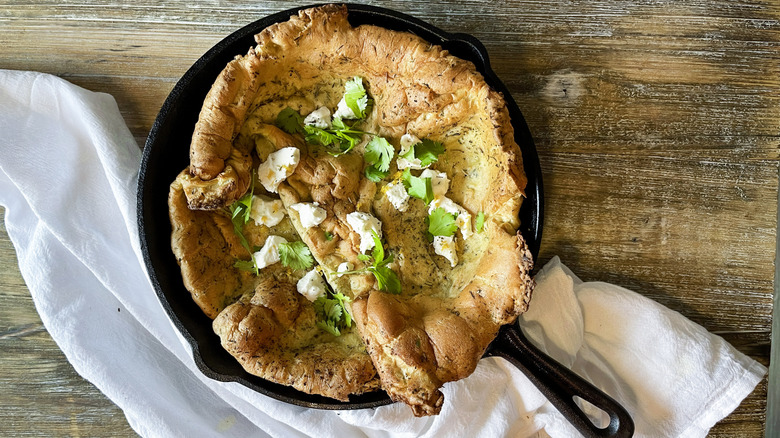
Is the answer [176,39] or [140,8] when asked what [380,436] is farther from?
[140,8]

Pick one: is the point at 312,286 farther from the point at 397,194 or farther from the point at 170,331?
the point at 170,331

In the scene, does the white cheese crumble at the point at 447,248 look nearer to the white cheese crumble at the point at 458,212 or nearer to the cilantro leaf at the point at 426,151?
the white cheese crumble at the point at 458,212

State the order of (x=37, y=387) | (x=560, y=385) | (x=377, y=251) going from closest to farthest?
1. (x=560, y=385)
2. (x=377, y=251)
3. (x=37, y=387)

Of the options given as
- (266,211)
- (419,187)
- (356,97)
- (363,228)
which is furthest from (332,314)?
(356,97)

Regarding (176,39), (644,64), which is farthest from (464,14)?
(176,39)

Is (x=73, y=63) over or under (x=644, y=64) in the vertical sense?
under

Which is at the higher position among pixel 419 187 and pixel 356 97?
pixel 356 97
